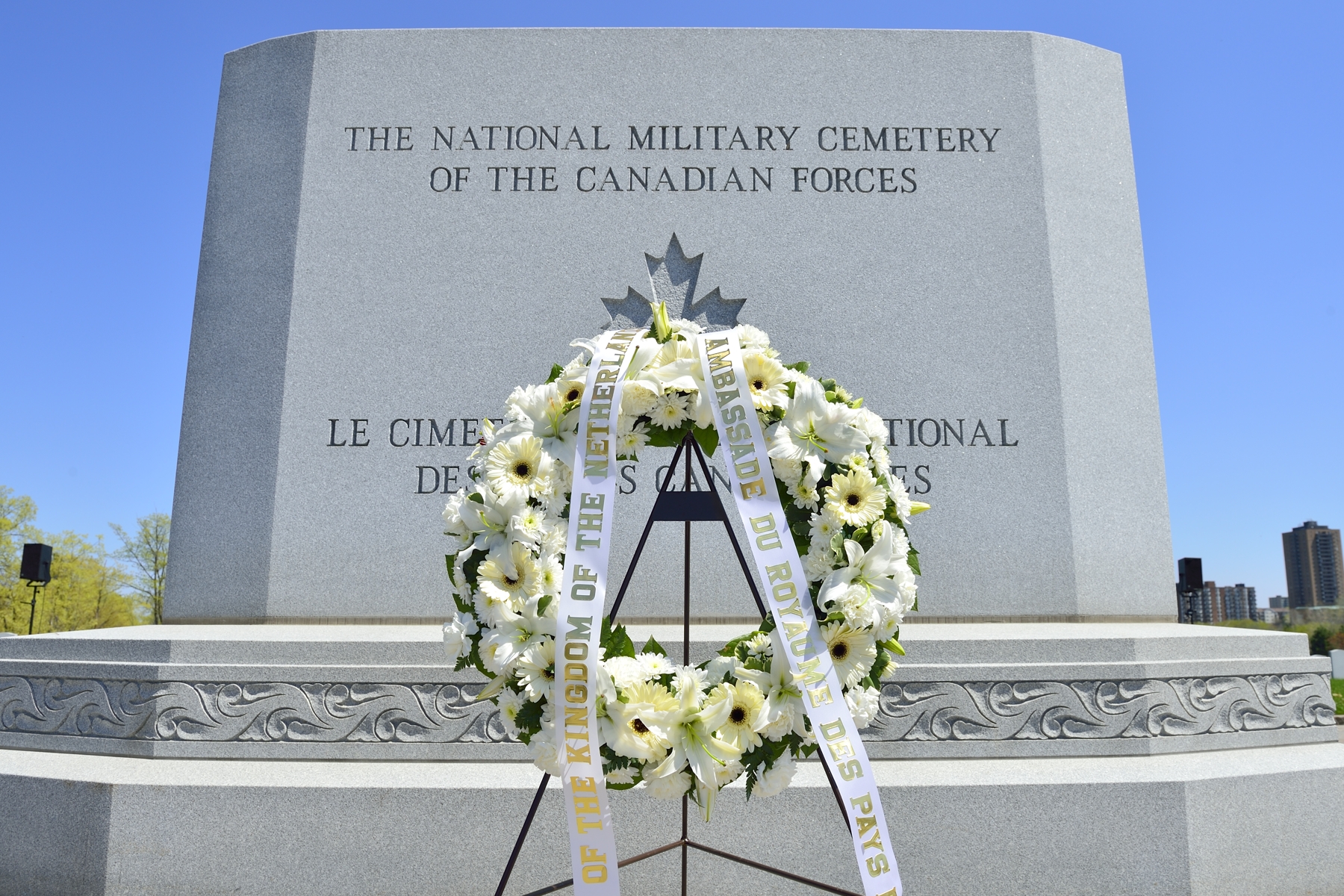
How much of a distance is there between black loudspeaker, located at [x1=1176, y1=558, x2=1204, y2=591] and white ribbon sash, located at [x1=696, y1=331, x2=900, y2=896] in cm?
1443

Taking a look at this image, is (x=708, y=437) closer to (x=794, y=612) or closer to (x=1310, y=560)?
(x=794, y=612)

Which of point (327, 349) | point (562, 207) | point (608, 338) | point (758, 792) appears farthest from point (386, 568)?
point (758, 792)

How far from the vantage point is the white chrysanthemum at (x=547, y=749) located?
271 cm

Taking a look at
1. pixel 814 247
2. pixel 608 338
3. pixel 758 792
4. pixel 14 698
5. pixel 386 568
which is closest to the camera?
pixel 758 792

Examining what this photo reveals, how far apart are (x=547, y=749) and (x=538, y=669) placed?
0.81 feet

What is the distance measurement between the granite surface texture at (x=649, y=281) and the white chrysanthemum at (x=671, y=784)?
10.8 feet

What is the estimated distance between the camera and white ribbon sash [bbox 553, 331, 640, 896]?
2.62 meters

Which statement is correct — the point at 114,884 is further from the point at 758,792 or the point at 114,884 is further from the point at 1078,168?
the point at 1078,168

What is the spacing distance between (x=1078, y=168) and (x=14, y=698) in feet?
26.3

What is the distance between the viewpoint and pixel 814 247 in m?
6.40

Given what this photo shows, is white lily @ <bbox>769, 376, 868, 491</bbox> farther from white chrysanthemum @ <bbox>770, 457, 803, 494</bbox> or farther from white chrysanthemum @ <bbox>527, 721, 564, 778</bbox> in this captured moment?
white chrysanthemum @ <bbox>527, 721, 564, 778</bbox>

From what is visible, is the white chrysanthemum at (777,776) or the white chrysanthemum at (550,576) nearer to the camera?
the white chrysanthemum at (777,776)

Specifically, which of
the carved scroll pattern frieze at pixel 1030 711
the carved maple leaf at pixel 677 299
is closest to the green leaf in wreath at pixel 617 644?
the carved scroll pattern frieze at pixel 1030 711

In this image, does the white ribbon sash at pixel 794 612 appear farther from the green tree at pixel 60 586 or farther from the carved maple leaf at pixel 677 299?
the green tree at pixel 60 586
